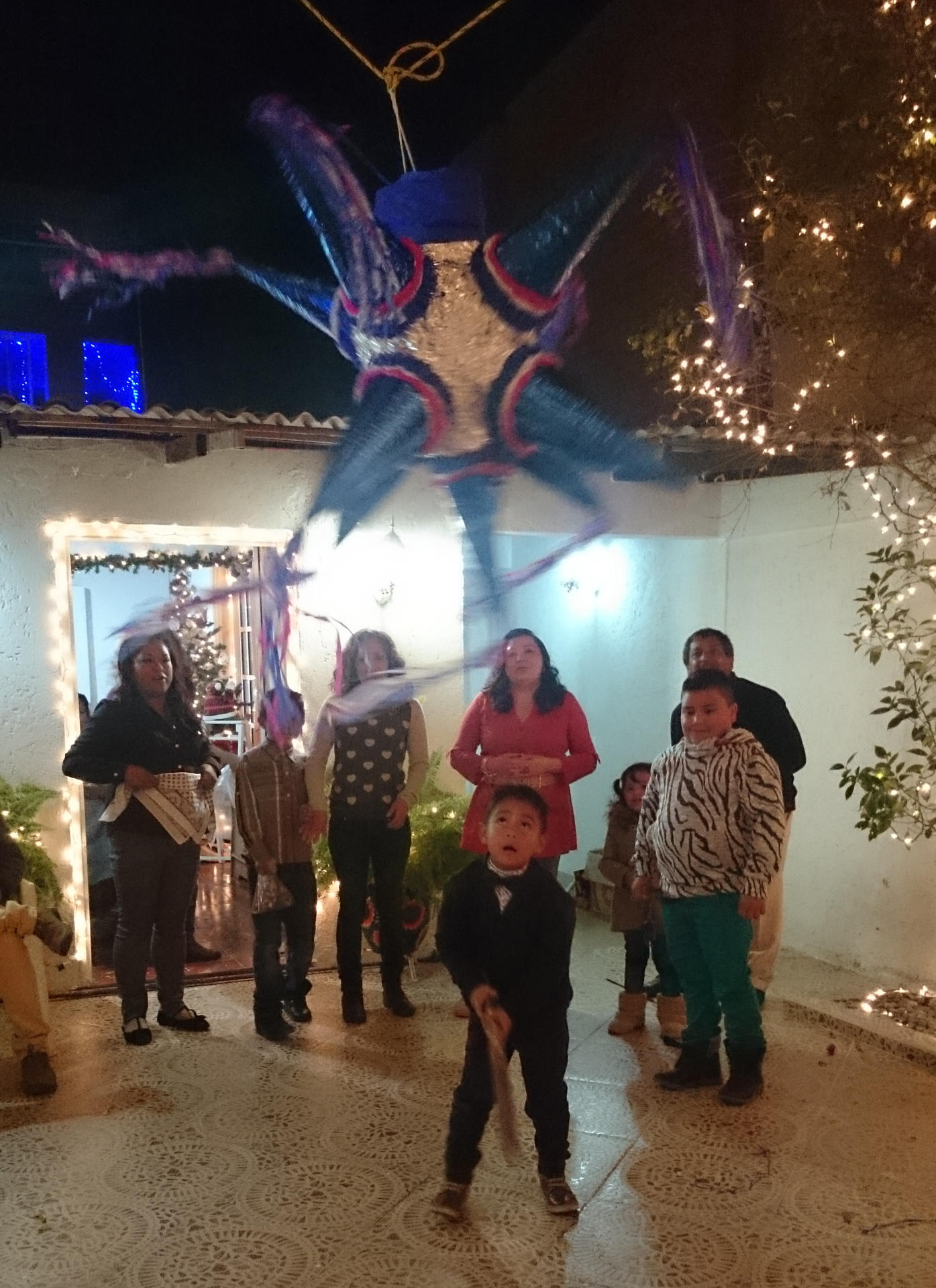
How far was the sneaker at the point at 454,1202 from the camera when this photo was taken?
239 centimetres

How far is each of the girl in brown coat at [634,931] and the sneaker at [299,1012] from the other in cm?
110

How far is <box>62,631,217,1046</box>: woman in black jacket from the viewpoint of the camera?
11.4ft

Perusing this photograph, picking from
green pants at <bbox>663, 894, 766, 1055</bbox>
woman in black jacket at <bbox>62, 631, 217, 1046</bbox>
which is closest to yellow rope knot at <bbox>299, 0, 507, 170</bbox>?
woman in black jacket at <bbox>62, 631, 217, 1046</bbox>

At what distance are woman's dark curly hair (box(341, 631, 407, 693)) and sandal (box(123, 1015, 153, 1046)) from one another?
1.36m

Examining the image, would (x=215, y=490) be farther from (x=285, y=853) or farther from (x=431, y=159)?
(x=431, y=159)

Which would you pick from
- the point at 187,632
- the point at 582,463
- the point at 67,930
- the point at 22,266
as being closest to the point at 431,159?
the point at 582,463

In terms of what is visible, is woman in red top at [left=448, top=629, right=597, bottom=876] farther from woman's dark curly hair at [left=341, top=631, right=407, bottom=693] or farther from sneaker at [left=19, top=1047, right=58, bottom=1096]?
sneaker at [left=19, top=1047, right=58, bottom=1096]

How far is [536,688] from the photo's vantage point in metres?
3.62

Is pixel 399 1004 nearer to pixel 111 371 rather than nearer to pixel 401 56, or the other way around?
pixel 401 56

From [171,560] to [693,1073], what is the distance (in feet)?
14.0

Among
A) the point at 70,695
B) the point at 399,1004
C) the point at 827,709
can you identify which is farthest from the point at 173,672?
the point at 827,709

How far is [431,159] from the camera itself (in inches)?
204

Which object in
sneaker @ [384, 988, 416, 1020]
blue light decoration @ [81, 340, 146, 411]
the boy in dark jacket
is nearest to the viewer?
the boy in dark jacket

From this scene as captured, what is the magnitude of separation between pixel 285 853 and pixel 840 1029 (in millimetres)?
2061
